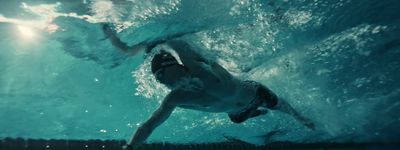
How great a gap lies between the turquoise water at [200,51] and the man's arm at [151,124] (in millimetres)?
2071

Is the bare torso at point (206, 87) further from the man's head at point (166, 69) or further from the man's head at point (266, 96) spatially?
the man's head at point (266, 96)

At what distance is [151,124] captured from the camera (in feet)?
23.2

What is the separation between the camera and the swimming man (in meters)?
6.83

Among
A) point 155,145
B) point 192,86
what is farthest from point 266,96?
point 155,145

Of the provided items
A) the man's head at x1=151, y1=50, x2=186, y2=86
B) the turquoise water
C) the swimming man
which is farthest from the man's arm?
the turquoise water

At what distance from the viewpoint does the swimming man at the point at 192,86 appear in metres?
6.83

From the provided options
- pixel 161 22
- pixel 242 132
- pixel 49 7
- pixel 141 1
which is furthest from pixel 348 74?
pixel 49 7

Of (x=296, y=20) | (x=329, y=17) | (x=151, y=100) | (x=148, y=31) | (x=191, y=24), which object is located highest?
(x=329, y=17)

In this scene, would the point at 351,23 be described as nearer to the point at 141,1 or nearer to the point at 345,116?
the point at 141,1

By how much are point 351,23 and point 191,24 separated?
428cm

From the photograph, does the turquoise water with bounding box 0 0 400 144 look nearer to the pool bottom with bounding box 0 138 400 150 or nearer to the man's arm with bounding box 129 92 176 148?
the pool bottom with bounding box 0 138 400 150

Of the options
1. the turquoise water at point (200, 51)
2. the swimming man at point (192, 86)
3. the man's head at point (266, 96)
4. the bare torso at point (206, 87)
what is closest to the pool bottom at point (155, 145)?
the turquoise water at point (200, 51)

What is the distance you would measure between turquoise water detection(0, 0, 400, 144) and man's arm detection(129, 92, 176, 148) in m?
2.07

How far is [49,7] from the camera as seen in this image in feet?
24.5
